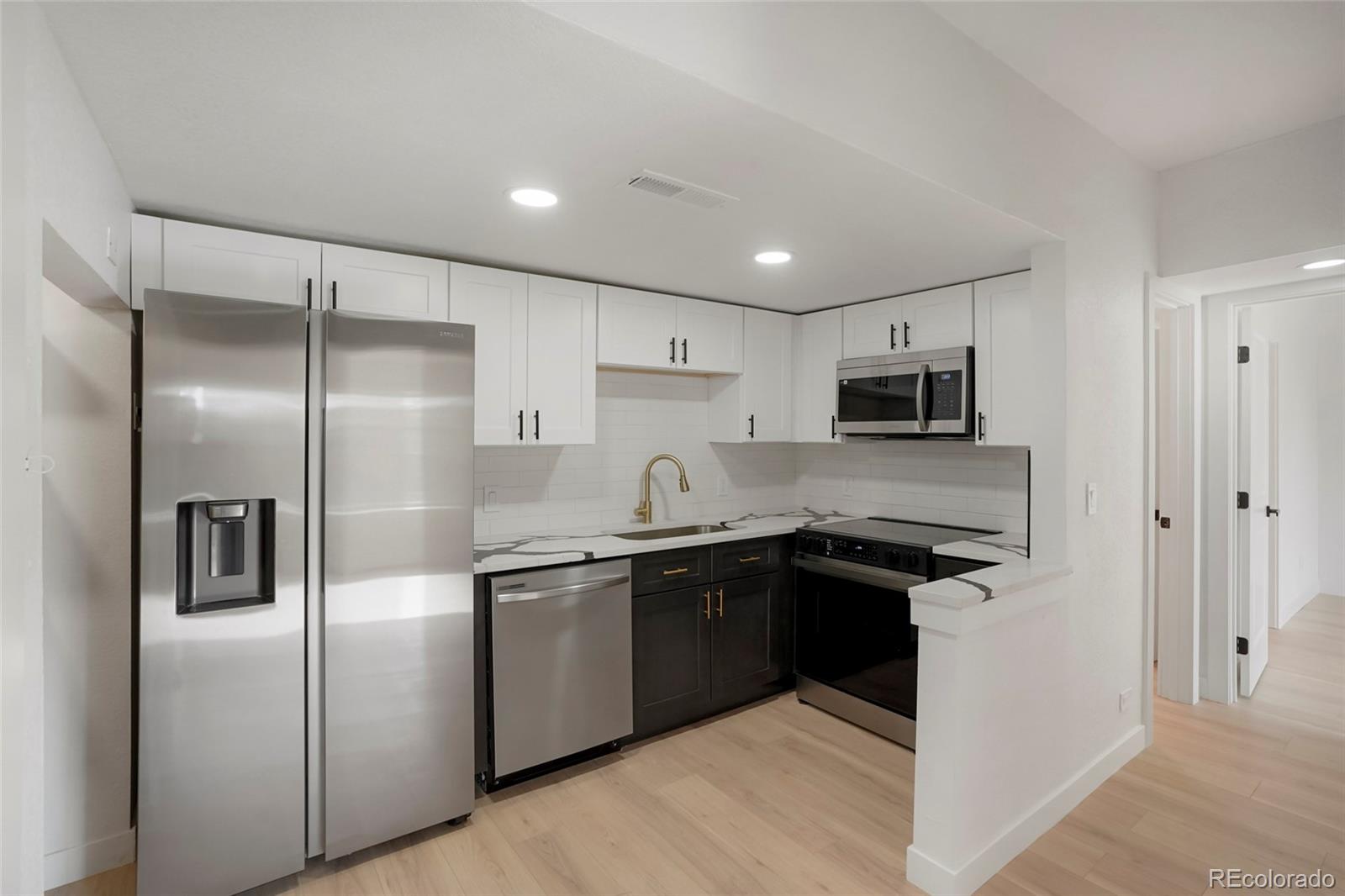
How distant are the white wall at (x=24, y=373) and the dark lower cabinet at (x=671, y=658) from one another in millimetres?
2139

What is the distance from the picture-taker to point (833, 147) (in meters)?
1.77

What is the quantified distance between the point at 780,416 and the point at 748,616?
130 cm

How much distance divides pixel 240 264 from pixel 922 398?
3047 mm

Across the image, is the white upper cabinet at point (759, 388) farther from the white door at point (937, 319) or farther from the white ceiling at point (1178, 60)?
the white ceiling at point (1178, 60)

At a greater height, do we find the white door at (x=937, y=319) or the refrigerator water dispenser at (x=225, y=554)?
the white door at (x=937, y=319)

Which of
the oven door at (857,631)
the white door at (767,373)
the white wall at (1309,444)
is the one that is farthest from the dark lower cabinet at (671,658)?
the white wall at (1309,444)

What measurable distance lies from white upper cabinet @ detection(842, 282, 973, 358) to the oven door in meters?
1.22

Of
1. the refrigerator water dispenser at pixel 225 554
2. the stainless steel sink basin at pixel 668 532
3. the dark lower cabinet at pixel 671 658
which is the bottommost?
the dark lower cabinet at pixel 671 658

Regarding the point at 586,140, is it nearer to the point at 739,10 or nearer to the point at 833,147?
the point at 739,10

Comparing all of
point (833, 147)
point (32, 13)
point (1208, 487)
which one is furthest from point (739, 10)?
point (1208, 487)

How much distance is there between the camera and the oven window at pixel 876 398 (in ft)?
11.5

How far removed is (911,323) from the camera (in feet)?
11.7

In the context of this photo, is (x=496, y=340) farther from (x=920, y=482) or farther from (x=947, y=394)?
(x=920, y=482)

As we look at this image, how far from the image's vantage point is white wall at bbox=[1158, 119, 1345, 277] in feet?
8.53
